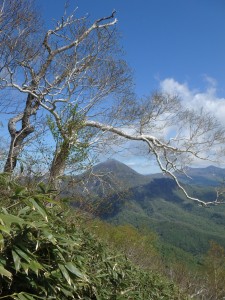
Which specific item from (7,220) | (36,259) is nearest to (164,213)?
(36,259)

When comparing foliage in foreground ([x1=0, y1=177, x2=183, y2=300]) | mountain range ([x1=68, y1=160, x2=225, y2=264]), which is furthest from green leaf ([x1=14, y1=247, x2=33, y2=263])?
mountain range ([x1=68, y1=160, x2=225, y2=264])

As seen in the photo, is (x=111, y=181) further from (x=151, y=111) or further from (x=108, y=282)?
(x=108, y=282)

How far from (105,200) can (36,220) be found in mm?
6400

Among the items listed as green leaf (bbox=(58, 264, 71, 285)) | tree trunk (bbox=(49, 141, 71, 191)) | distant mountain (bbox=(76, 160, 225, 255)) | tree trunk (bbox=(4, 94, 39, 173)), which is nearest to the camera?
green leaf (bbox=(58, 264, 71, 285))

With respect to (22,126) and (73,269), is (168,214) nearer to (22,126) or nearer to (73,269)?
(22,126)

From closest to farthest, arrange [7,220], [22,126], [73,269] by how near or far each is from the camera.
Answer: [7,220] → [73,269] → [22,126]

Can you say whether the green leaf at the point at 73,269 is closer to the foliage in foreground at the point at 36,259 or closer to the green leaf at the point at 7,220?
the foliage in foreground at the point at 36,259

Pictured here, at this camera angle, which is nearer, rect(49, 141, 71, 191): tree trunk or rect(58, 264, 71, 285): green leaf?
rect(58, 264, 71, 285): green leaf

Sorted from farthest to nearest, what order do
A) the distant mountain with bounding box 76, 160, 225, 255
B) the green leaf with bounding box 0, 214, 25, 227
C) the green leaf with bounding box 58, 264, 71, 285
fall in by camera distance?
the distant mountain with bounding box 76, 160, 225, 255 < the green leaf with bounding box 58, 264, 71, 285 < the green leaf with bounding box 0, 214, 25, 227

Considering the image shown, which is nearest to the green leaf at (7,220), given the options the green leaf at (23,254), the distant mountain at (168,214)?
the green leaf at (23,254)

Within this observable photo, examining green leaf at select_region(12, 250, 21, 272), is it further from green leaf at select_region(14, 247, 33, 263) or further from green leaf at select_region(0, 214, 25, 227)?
green leaf at select_region(0, 214, 25, 227)

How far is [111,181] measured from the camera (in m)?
10.2

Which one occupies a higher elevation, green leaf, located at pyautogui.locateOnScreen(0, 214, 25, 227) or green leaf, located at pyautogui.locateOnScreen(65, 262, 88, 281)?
green leaf, located at pyautogui.locateOnScreen(0, 214, 25, 227)

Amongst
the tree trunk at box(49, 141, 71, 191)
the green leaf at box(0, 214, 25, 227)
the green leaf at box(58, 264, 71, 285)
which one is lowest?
the green leaf at box(58, 264, 71, 285)
